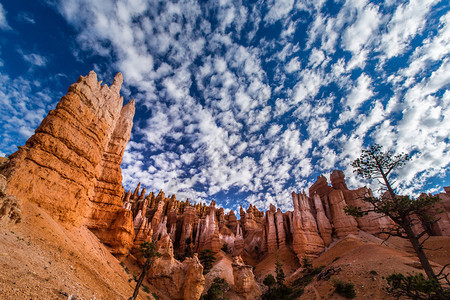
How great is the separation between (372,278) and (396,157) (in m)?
19.9

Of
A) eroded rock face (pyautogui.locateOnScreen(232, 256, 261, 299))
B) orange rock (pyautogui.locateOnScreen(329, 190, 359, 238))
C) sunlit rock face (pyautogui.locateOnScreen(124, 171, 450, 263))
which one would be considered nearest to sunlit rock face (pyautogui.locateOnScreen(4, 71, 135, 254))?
sunlit rock face (pyautogui.locateOnScreen(124, 171, 450, 263))

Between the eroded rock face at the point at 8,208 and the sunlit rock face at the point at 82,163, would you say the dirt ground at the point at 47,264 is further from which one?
the sunlit rock face at the point at 82,163

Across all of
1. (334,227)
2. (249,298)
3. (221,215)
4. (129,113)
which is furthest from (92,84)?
(221,215)

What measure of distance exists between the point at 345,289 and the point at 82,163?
34.3 m

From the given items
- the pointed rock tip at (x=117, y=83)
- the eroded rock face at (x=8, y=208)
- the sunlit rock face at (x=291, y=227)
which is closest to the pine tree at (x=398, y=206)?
the eroded rock face at (x=8, y=208)

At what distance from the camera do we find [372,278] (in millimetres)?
24422

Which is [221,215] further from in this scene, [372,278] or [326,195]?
[372,278]

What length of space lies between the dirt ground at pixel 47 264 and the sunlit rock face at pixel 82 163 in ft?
7.57

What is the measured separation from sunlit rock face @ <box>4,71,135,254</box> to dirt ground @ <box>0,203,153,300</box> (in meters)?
2.31

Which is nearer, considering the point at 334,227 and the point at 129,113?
the point at 129,113

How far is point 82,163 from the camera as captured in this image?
26.0 metres

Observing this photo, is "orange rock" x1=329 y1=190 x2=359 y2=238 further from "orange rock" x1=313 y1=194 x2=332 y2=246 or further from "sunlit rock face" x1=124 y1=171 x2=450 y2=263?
"orange rock" x1=313 y1=194 x2=332 y2=246

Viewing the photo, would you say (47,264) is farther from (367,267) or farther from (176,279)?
(367,267)

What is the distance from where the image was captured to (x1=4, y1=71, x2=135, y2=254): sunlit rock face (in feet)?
67.6
